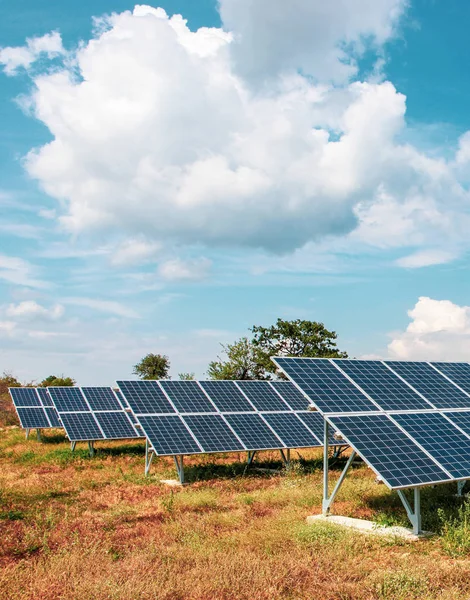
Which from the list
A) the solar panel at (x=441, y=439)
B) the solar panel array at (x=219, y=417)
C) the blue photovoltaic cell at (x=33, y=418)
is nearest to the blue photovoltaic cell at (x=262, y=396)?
the solar panel array at (x=219, y=417)

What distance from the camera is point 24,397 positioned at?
141 feet

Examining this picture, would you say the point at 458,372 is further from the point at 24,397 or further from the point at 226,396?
the point at 24,397

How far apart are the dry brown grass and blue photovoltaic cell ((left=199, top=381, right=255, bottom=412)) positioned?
14.0ft

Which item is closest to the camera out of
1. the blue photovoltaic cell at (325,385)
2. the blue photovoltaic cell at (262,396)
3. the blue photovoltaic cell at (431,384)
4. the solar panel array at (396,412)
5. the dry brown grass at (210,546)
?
the dry brown grass at (210,546)

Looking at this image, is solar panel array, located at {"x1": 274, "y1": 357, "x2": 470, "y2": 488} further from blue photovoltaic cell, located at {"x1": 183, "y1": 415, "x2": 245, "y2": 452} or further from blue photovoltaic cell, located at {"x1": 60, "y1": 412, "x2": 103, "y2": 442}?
blue photovoltaic cell, located at {"x1": 60, "y1": 412, "x2": 103, "y2": 442}

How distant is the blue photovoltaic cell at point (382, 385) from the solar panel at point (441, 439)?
59 centimetres

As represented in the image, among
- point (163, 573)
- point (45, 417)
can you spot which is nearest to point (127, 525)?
point (163, 573)

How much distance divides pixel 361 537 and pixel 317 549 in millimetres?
1354

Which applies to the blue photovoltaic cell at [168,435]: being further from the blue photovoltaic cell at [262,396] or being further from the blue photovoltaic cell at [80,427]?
the blue photovoltaic cell at [80,427]

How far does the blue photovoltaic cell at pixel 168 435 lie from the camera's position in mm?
20719

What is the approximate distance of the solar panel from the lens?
13727mm

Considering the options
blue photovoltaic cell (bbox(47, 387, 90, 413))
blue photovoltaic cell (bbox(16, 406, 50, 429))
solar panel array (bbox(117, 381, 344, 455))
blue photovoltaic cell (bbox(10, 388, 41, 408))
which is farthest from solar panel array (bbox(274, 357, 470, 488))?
blue photovoltaic cell (bbox(10, 388, 41, 408))

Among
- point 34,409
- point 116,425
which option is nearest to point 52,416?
point 34,409

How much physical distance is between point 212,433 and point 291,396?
7014 mm
